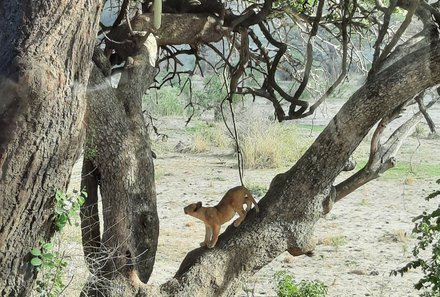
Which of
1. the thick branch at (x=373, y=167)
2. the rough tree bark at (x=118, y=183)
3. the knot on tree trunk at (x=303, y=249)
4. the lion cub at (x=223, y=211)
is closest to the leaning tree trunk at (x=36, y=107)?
the rough tree bark at (x=118, y=183)

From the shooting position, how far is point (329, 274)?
24.2 ft

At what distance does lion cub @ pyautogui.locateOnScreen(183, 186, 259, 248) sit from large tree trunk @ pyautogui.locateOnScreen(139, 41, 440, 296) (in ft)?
0.24

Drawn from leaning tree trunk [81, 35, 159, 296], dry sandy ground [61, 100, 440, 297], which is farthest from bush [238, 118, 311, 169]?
leaning tree trunk [81, 35, 159, 296]

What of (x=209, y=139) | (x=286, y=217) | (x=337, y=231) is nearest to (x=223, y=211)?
(x=286, y=217)

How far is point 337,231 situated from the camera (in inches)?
349

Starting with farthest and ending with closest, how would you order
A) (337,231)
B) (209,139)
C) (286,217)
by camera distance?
(209,139) < (337,231) < (286,217)

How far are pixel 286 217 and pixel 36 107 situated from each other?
180 cm

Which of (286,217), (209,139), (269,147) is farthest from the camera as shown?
(209,139)

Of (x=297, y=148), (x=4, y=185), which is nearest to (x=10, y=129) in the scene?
(x=4, y=185)

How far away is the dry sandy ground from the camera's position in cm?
700

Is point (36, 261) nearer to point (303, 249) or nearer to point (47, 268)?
point (47, 268)

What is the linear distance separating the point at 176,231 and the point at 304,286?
3771 mm

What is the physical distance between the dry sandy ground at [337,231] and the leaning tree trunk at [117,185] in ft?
0.66

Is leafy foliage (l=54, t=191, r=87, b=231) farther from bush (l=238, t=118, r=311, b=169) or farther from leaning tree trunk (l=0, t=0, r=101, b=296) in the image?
bush (l=238, t=118, r=311, b=169)
